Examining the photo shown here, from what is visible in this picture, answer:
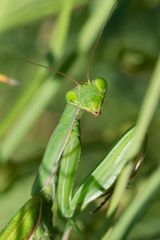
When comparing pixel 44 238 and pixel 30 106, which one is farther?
pixel 30 106

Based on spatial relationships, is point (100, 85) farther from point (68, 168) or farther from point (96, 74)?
point (96, 74)

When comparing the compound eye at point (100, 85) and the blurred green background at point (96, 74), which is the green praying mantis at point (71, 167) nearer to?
the compound eye at point (100, 85)

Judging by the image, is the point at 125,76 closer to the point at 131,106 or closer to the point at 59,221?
the point at 131,106

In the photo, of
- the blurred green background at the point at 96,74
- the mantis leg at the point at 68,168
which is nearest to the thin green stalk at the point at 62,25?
the blurred green background at the point at 96,74

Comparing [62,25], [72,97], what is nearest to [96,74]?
[62,25]

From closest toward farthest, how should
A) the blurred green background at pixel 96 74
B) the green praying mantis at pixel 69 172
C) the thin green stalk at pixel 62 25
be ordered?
the green praying mantis at pixel 69 172 < the thin green stalk at pixel 62 25 < the blurred green background at pixel 96 74

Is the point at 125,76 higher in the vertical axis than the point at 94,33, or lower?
lower

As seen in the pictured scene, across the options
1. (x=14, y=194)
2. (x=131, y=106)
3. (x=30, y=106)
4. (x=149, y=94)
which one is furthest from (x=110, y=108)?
(x=149, y=94)

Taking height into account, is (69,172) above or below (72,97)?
below
